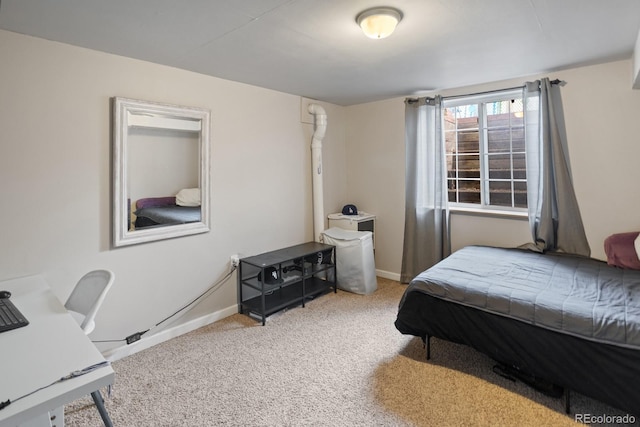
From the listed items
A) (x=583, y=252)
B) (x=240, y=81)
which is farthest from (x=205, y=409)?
(x=583, y=252)

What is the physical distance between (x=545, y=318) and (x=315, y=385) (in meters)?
1.40

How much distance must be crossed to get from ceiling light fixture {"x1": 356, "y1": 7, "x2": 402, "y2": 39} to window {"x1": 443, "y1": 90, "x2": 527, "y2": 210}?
202cm

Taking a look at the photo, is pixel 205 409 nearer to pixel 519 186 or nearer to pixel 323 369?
pixel 323 369

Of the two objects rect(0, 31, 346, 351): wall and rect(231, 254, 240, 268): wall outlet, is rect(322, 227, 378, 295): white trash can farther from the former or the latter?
rect(231, 254, 240, 268): wall outlet

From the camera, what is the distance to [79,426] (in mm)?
1824

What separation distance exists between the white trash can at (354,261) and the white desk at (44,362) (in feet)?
8.33

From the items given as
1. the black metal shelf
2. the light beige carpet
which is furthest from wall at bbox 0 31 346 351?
the light beige carpet

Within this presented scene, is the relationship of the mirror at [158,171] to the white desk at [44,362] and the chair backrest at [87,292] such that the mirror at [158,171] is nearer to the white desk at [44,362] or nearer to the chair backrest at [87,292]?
the chair backrest at [87,292]

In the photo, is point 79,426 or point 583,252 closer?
point 79,426

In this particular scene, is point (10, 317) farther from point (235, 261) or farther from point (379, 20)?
point (379, 20)

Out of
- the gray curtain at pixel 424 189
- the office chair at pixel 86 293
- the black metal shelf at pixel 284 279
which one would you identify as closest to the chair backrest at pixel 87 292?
the office chair at pixel 86 293

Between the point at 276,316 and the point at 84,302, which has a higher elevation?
the point at 84,302

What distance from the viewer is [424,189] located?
3836 mm

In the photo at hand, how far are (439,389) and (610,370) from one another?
868mm
